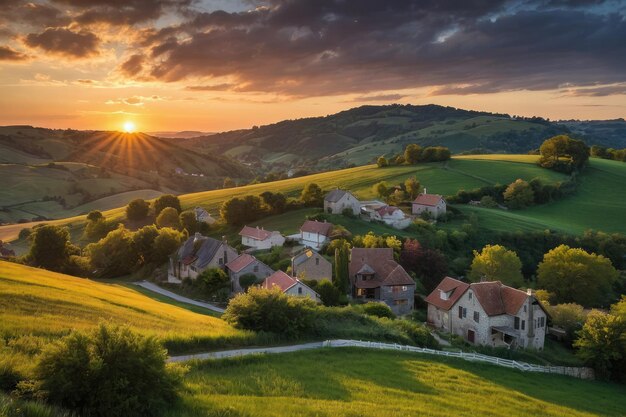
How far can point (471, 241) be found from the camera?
91.3 meters

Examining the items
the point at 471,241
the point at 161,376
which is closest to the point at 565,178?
the point at 471,241

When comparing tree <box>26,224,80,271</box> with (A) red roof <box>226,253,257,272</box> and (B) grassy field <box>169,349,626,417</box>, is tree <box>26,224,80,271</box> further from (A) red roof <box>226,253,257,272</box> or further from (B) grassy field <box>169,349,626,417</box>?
(B) grassy field <box>169,349,626,417</box>

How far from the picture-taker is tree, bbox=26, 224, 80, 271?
75688 millimetres

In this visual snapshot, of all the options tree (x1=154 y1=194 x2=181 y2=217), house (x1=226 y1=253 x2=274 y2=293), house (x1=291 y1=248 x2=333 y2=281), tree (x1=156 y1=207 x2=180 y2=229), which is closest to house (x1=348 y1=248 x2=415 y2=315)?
house (x1=291 y1=248 x2=333 y2=281)

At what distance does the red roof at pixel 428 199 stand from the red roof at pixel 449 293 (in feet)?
147

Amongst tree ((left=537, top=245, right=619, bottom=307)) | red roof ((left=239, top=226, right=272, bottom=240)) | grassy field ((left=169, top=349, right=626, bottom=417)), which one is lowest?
tree ((left=537, top=245, right=619, bottom=307))

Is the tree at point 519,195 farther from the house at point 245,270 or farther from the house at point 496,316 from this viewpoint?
the house at point 245,270

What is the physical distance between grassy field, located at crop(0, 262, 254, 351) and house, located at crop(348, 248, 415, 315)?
35746 mm

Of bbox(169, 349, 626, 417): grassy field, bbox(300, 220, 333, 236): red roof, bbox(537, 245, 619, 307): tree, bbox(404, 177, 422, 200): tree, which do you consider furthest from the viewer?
bbox(404, 177, 422, 200): tree

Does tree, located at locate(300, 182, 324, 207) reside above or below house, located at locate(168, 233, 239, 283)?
above

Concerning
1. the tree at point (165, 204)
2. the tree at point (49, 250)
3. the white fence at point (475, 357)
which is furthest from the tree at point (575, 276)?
the tree at point (165, 204)

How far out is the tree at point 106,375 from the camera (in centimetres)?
1317

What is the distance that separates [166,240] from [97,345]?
69.0m

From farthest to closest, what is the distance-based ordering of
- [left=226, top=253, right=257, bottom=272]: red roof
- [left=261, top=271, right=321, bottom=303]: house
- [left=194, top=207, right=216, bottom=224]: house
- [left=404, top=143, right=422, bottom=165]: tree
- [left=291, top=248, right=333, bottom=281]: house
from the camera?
[left=404, top=143, right=422, bottom=165]: tree → [left=194, top=207, right=216, bottom=224]: house → [left=226, top=253, right=257, bottom=272]: red roof → [left=291, top=248, right=333, bottom=281]: house → [left=261, top=271, right=321, bottom=303]: house
